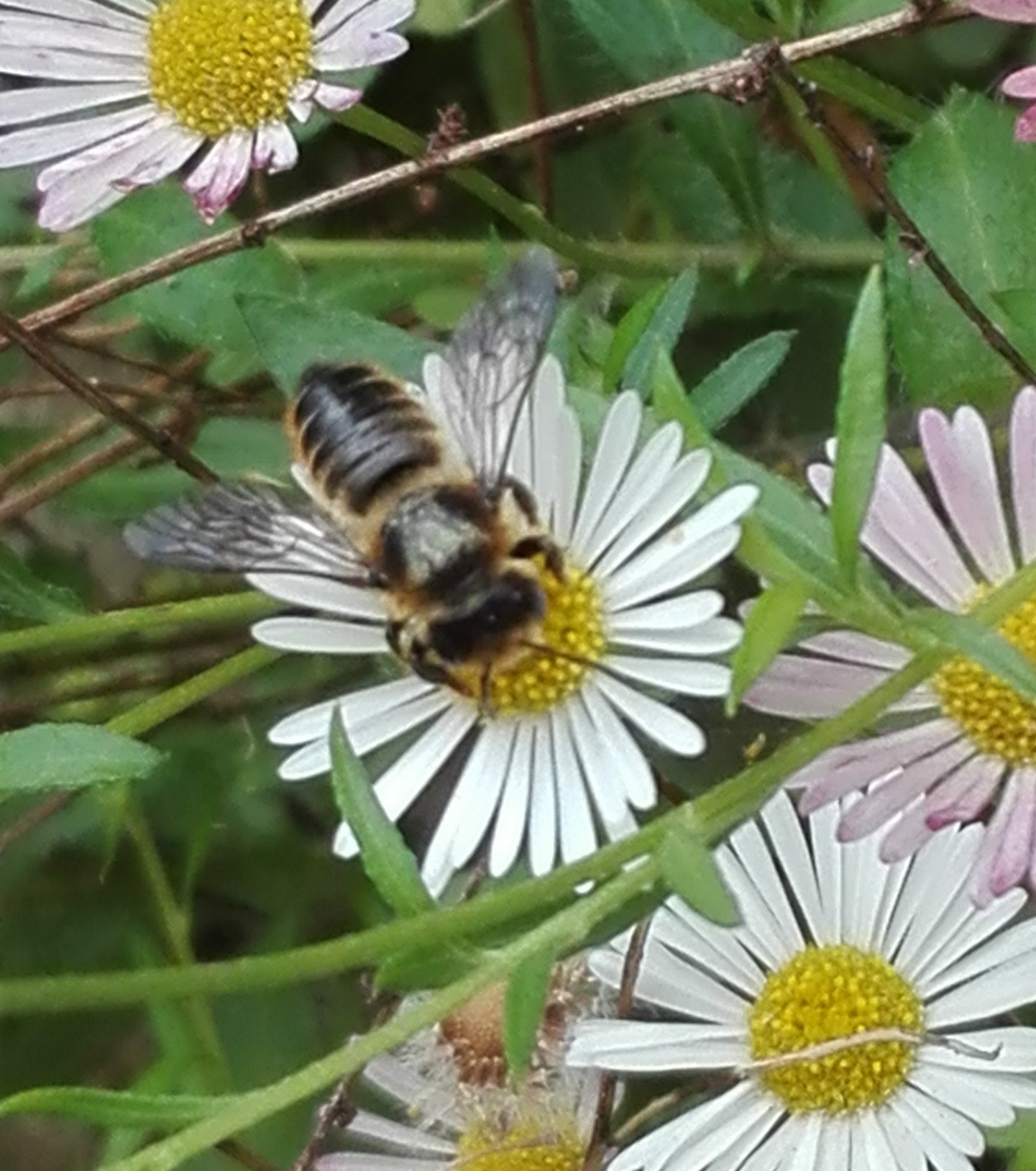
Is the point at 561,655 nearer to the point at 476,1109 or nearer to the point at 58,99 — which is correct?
the point at 476,1109

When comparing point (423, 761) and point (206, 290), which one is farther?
point (206, 290)

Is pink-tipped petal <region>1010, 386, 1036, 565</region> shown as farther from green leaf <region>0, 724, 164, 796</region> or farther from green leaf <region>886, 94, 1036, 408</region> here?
green leaf <region>0, 724, 164, 796</region>

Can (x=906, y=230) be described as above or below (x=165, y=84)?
below

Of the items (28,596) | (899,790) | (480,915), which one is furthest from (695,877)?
(28,596)

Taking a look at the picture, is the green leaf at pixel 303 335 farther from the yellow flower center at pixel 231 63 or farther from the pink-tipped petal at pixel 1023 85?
the pink-tipped petal at pixel 1023 85

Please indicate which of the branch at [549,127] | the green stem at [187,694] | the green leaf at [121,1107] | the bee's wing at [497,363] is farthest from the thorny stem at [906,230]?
the green leaf at [121,1107]

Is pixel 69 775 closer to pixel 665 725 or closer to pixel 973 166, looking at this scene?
pixel 665 725
